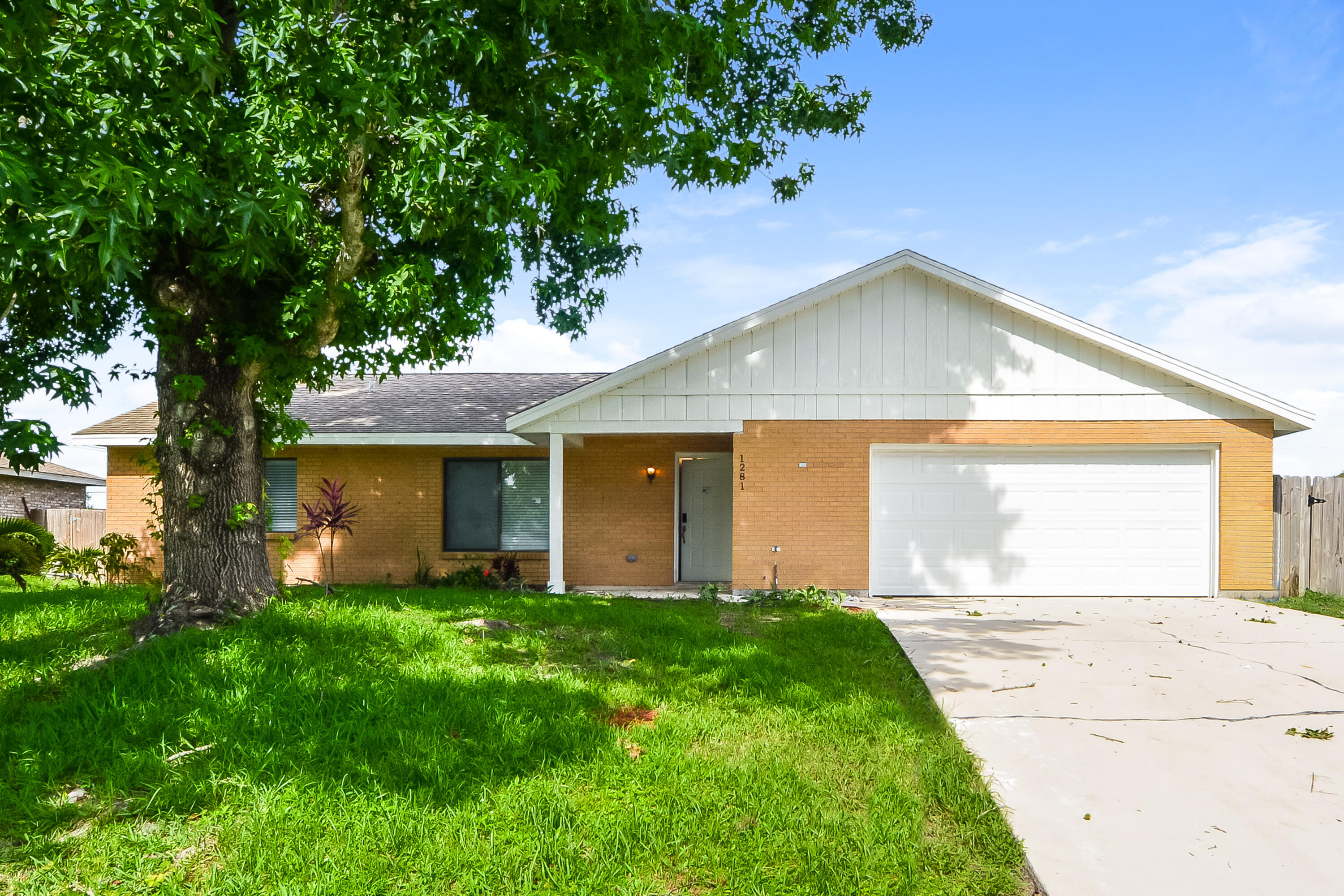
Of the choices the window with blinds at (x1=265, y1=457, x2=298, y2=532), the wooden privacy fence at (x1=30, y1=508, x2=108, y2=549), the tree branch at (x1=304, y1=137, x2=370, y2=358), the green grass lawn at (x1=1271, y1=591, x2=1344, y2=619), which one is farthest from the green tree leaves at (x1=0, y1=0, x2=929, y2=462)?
the green grass lawn at (x1=1271, y1=591, x2=1344, y2=619)

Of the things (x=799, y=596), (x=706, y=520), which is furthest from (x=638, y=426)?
(x=799, y=596)

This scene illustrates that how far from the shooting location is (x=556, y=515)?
1064cm

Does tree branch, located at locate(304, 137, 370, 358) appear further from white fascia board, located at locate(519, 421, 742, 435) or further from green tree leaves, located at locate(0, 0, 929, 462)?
white fascia board, located at locate(519, 421, 742, 435)

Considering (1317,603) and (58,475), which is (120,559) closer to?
(58,475)

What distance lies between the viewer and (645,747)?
4.23 metres

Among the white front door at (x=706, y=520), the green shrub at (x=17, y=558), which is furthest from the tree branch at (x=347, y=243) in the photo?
the white front door at (x=706, y=520)

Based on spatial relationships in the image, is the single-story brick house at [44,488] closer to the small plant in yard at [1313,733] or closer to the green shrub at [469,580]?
the green shrub at [469,580]

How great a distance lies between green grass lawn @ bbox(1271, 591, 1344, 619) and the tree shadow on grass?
695 cm

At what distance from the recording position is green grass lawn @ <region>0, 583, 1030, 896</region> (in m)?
3.05

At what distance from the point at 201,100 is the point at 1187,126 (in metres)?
12.1

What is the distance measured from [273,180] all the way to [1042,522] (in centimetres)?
1023

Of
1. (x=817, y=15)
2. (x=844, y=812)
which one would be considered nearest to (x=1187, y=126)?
(x=817, y=15)

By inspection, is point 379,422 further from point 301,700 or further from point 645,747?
point 645,747

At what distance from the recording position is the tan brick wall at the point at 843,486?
10266 millimetres
